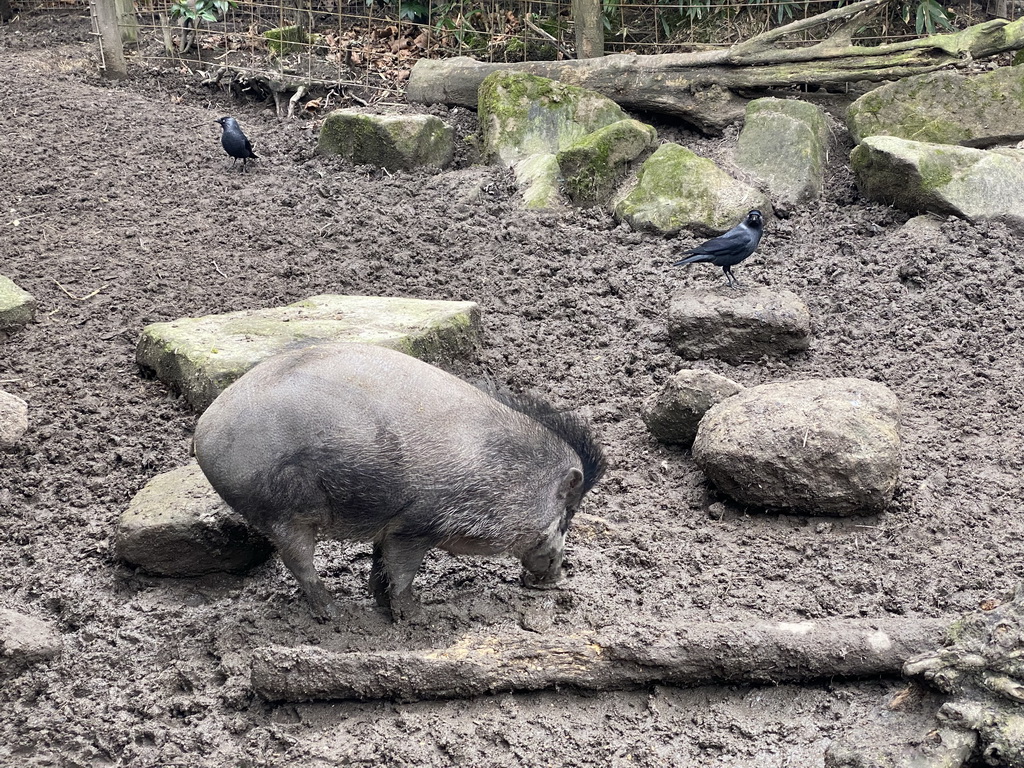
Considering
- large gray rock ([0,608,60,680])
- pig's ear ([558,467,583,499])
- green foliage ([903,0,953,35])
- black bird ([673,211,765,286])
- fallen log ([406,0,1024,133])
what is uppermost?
green foliage ([903,0,953,35])

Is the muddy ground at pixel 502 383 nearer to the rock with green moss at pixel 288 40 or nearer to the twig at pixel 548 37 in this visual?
the twig at pixel 548 37

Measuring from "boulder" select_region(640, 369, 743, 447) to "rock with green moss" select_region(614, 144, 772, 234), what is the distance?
2341 millimetres

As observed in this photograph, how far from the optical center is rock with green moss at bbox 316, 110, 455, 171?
7719mm

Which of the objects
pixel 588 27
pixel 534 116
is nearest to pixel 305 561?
pixel 534 116

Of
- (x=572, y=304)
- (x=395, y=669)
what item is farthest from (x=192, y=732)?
(x=572, y=304)

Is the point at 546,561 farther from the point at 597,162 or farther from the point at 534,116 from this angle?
the point at 534,116

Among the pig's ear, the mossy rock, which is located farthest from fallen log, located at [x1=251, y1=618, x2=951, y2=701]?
the mossy rock

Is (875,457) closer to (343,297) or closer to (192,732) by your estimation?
(192,732)

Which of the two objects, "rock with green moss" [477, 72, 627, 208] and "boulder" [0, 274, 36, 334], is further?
"rock with green moss" [477, 72, 627, 208]

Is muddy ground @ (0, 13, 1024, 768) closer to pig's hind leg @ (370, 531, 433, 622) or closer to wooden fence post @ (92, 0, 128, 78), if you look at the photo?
pig's hind leg @ (370, 531, 433, 622)

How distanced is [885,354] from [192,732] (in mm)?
3805

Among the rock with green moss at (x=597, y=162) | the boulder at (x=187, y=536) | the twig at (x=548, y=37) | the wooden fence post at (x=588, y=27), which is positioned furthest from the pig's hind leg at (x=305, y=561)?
the twig at (x=548, y=37)

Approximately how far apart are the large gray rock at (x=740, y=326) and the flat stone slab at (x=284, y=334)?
43.6 inches

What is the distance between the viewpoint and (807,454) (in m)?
3.91
